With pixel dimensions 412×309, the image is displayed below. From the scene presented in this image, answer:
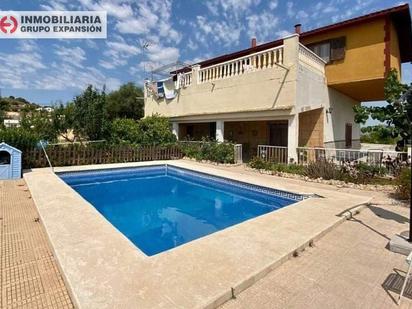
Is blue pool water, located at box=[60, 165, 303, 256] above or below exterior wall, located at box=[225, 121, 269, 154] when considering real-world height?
below

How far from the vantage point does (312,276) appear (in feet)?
12.3

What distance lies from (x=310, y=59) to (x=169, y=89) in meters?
11.7

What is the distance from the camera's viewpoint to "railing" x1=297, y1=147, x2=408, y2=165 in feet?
34.6

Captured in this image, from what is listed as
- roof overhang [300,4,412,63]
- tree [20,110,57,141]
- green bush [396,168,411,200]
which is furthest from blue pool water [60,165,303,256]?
roof overhang [300,4,412,63]

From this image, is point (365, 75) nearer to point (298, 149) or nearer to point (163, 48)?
point (298, 149)

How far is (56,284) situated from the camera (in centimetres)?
352

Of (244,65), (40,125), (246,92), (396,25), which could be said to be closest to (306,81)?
(246,92)

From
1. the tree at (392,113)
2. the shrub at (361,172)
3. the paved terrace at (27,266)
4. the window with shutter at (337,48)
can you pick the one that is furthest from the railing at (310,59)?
the paved terrace at (27,266)

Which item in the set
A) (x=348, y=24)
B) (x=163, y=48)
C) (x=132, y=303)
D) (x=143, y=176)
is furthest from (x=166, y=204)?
(x=163, y=48)

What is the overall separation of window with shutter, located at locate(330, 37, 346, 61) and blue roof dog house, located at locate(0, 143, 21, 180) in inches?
662

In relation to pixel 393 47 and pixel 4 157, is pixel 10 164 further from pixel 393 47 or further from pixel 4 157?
pixel 393 47

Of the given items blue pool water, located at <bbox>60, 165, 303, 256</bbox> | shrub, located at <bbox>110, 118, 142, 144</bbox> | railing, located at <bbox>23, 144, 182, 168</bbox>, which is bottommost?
blue pool water, located at <bbox>60, 165, 303, 256</bbox>

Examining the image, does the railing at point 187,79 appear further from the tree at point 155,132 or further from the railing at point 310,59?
the railing at point 310,59

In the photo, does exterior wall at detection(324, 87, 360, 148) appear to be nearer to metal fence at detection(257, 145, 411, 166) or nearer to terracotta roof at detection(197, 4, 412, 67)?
metal fence at detection(257, 145, 411, 166)
